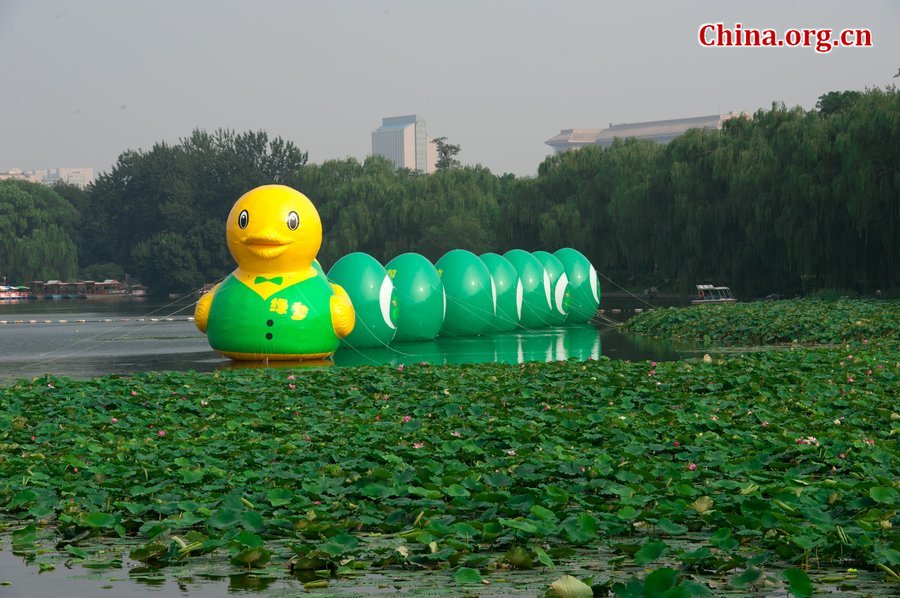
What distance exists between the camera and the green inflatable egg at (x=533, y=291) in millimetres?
24484

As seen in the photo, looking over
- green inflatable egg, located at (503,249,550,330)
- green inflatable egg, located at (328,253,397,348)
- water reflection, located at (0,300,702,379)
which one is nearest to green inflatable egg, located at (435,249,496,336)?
water reflection, located at (0,300,702,379)

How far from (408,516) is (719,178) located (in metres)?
33.8

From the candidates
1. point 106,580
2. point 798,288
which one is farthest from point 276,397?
point 798,288

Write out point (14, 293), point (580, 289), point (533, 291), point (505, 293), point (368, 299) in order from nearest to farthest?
point (368, 299)
point (505, 293)
point (533, 291)
point (580, 289)
point (14, 293)

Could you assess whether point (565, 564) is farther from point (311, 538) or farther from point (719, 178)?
point (719, 178)

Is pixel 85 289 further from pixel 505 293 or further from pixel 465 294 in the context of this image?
pixel 465 294

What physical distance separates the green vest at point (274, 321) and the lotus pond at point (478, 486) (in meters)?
5.23

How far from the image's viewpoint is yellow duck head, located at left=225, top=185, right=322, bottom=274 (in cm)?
1645

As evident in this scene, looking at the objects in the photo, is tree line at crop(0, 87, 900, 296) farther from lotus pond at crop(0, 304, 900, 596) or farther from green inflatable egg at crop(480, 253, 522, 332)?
lotus pond at crop(0, 304, 900, 596)

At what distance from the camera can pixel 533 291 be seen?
2455 centimetres

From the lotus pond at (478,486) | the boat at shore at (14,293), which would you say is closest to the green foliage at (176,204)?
the boat at shore at (14,293)

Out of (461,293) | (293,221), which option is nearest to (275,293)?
(293,221)

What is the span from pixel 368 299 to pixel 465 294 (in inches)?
148

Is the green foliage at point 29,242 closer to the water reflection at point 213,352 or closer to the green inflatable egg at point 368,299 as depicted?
the water reflection at point 213,352
